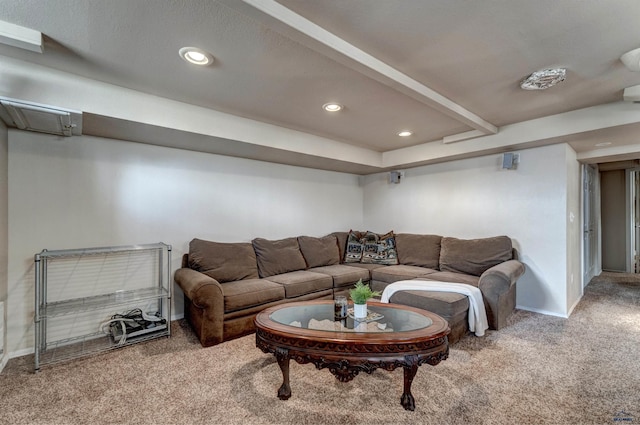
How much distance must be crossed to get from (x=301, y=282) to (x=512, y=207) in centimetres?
278

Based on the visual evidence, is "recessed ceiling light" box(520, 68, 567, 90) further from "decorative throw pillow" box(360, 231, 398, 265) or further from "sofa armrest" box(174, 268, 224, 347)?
"sofa armrest" box(174, 268, 224, 347)

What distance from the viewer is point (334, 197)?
511cm

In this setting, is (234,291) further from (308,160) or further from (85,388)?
(308,160)

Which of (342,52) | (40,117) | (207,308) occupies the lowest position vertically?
(207,308)

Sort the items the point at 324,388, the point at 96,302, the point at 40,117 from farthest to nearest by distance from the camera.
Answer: the point at 96,302
the point at 40,117
the point at 324,388

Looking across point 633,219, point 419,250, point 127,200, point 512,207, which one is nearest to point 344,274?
point 419,250

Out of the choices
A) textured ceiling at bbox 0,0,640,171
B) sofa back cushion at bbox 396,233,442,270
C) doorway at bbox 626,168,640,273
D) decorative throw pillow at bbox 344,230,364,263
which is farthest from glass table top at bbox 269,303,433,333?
doorway at bbox 626,168,640,273

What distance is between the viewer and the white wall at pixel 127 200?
2.55 m

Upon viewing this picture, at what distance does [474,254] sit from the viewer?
3.66m

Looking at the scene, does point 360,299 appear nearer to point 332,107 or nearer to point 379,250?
point 332,107

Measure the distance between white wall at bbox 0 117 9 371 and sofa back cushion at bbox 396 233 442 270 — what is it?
414cm

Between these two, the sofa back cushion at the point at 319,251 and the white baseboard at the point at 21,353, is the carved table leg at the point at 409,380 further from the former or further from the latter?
the white baseboard at the point at 21,353

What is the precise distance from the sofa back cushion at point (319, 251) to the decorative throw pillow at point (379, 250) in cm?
44

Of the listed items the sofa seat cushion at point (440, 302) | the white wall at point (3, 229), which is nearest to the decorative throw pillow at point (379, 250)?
the sofa seat cushion at point (440, 302)
